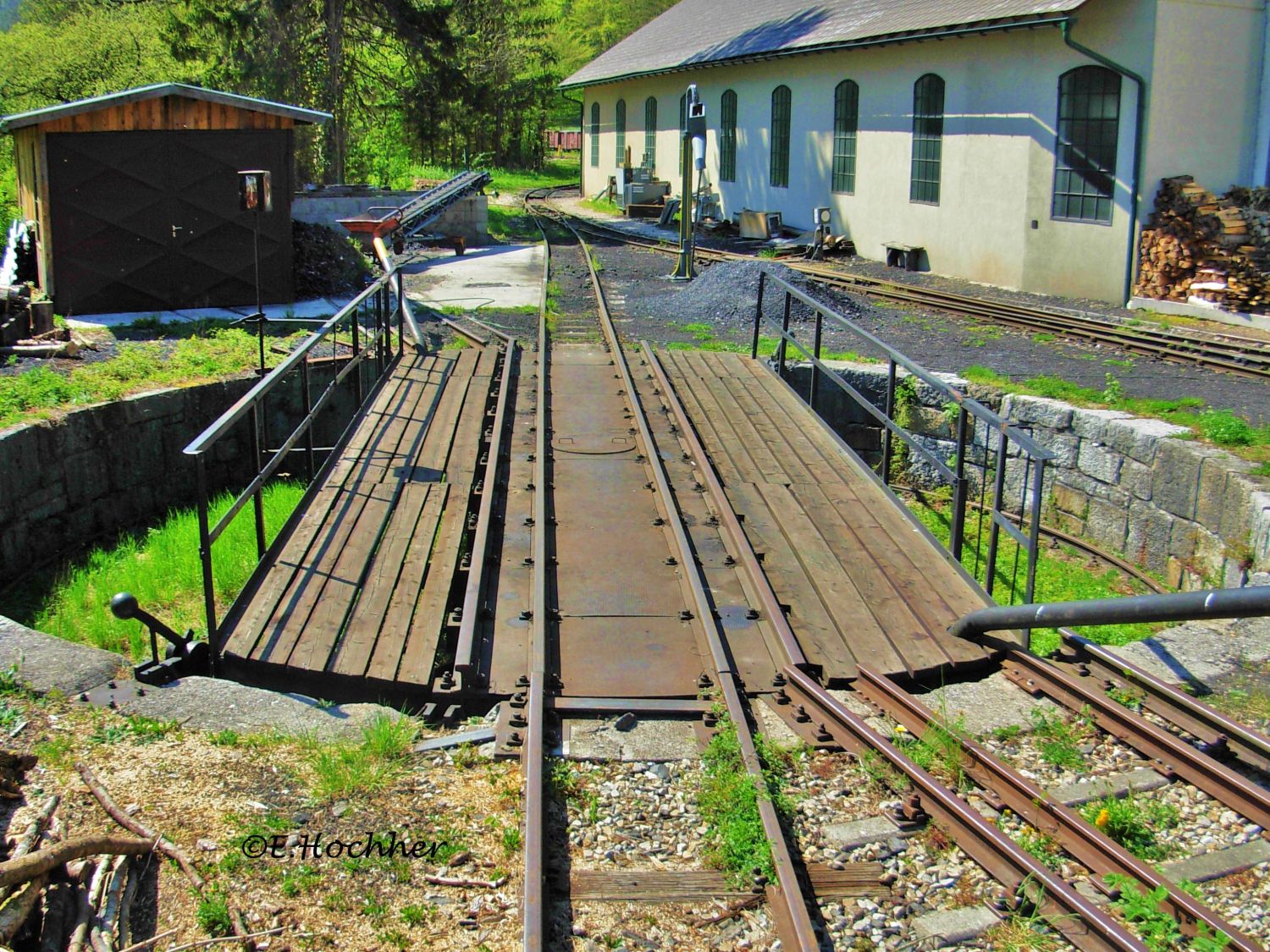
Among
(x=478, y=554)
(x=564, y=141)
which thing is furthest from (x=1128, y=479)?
(x=564, y=141)

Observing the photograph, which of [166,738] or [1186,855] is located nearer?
[1186,855]

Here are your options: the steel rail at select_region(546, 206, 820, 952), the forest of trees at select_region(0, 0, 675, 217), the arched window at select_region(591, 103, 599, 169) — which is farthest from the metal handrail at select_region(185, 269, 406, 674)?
the arched window at select_region(591, 103, 599, 169)

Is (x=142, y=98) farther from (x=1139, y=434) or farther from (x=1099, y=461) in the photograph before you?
(x=1139, y=434)

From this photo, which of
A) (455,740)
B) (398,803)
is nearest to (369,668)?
(455,740)

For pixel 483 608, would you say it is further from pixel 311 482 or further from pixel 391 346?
pixel 391 346

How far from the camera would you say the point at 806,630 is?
5957mm

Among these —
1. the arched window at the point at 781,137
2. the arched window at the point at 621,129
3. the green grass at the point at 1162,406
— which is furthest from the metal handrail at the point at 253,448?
the arched window at the point at 621,129

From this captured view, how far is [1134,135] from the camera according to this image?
1653 cm

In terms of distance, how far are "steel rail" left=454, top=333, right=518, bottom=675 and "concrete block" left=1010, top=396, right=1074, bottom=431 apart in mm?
4785

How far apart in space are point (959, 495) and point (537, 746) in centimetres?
331

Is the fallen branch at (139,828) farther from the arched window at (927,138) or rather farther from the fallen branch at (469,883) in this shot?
the arched window at (927,138)

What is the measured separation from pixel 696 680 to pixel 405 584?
70.5 inches

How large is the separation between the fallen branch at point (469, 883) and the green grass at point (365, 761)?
64cm

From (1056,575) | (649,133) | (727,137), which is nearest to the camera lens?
(1056,575)
